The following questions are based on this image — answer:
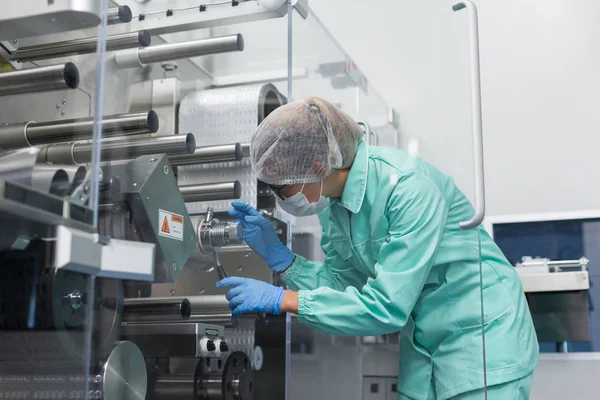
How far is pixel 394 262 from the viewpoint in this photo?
158 centimetres

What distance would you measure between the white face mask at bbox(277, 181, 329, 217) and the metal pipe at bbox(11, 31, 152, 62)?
0.51 m

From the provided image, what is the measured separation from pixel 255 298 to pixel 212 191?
0.44 m

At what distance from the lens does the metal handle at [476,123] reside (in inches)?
67.1

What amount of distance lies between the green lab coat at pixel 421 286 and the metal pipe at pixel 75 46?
596 mm

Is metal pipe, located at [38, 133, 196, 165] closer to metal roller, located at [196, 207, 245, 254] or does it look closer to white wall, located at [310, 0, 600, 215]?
metal roller, located at [196, 207, 245, 254]

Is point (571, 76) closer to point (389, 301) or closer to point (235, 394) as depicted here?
point (389, 301)

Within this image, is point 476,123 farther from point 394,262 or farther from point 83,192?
point 83,192

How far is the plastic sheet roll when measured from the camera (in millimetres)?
2029

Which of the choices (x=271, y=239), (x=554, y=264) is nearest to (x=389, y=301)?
(x=271, y=239)

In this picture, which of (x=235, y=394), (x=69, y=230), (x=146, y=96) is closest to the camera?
(x=69, y=230)

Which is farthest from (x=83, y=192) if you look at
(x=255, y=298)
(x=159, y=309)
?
(x=159, y=309)

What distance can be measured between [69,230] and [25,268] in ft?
0.54

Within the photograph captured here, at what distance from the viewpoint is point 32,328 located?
1187 millimetres

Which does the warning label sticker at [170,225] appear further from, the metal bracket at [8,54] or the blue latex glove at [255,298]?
the metal bracket at [8,54]
